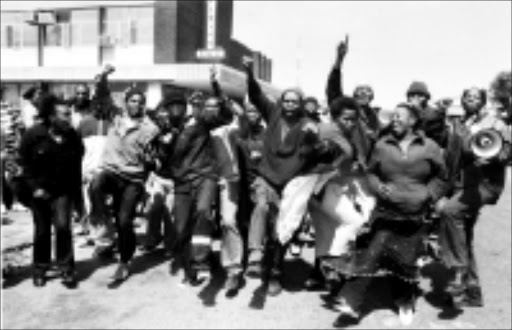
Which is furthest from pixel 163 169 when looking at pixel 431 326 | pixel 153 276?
pixel 431 326

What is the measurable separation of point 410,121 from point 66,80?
2631 centimetres

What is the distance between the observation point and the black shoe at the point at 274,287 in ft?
20.4

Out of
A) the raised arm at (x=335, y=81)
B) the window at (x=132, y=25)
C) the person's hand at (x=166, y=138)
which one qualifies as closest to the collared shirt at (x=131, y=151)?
the person's hand at (x=166, y=138)

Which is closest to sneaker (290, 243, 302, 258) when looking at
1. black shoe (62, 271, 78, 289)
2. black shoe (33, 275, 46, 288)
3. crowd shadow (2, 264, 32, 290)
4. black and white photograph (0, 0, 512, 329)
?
black and white photograph (0, 0, 512, 329)

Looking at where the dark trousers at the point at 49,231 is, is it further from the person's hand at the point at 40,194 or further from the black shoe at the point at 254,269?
the black shoe at the point at 254,269

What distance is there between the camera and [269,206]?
6.02 meters

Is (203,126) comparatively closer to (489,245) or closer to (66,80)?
(489,245)

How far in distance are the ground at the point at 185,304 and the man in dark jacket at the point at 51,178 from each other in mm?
378

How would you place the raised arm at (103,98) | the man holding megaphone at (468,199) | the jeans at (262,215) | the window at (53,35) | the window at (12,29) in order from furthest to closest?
the window at (12,29) < the window at (53,35) < the raised arm at (103,98) < the jeans at (262,215) < the man holding megaphone at (468,199)

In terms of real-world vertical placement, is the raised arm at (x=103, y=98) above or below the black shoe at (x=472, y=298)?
above

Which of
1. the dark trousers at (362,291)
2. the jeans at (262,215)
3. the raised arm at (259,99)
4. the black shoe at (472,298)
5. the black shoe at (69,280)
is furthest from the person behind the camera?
the black shoe at (69,280)

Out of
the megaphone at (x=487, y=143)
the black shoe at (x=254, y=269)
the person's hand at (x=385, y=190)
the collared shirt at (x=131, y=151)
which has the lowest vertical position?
the black shoe at (x=254, y=269)

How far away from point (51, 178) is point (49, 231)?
67 cm

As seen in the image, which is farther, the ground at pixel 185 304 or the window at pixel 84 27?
the window at pixel 84 27
